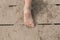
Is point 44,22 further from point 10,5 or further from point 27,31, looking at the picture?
point 10,5

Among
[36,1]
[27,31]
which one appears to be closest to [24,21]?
[27,31]

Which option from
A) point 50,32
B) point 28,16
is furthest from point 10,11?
point 50,32

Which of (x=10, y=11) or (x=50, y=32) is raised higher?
(x=10, y=11)

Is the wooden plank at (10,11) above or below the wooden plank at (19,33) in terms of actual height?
above

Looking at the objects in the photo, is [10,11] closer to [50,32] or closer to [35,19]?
[35,19]

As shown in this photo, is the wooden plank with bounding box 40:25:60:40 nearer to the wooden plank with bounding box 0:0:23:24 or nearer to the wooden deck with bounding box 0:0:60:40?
the wooden deck with bounding box 0:0:60:40

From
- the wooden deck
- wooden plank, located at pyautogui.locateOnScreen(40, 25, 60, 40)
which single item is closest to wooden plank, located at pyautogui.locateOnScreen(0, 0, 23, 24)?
the wooden deck

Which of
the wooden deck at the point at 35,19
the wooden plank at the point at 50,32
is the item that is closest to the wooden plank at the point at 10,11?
the wooden deck at the point at 35,19

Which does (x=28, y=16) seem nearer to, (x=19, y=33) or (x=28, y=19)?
(x=28, y=19)

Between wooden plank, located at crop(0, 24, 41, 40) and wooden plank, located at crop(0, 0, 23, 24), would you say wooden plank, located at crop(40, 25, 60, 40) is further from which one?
wooden plank, located at crop(0, 0, 23, 24)

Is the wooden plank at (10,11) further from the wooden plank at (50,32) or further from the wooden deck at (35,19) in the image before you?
the wooden plank at (50,32)

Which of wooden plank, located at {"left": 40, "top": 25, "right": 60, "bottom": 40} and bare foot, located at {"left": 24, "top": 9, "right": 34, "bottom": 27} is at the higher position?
bare foot, located at {"left": 24, "top": 9, "right": 34, "bottom": 27}

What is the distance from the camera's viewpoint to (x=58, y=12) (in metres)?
1.10

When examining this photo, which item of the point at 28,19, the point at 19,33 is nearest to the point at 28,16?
the point at 28,19
